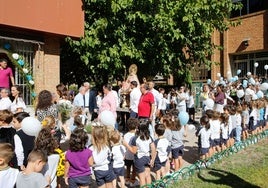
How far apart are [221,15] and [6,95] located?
1158 centimetres

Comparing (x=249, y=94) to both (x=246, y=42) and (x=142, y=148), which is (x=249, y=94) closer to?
(x=142, y=148)

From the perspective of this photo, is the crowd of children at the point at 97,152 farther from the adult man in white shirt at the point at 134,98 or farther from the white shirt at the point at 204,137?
the adult man in white shirt at the point at 134,98

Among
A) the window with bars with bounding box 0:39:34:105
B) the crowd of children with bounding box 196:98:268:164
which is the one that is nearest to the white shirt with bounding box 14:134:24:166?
the crowd of children with bounding box 196:98:268:164

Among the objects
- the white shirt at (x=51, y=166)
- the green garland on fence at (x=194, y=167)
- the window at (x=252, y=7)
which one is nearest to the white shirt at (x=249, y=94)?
the green garland on fence at (x=194, y=167)

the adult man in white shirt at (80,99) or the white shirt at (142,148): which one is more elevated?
the adult man in white shirt at (80,99)

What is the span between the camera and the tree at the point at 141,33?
44.9ft

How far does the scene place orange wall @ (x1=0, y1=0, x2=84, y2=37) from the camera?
10.6m

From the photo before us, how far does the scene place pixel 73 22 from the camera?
12711mm

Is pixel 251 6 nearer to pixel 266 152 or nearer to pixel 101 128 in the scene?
pixel 266 152

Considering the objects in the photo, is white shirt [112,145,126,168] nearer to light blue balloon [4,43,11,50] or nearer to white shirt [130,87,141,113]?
white shirt [130,87,141,113]

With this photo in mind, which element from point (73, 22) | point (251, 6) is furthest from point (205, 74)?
point (73, 22)

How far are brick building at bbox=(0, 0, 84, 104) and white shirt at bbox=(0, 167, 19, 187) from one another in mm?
7335

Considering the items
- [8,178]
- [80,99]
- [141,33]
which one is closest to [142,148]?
[8,178]

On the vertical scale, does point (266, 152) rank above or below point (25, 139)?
below
